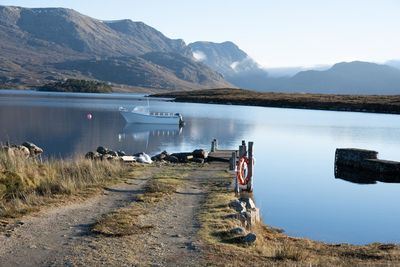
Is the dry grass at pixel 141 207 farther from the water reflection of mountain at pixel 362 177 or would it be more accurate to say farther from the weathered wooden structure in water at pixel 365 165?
the weathered wooden structure in water at pixel 365 165

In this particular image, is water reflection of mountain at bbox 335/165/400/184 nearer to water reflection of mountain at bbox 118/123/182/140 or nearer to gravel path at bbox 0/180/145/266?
gravel path at bbox 0/180/145/266

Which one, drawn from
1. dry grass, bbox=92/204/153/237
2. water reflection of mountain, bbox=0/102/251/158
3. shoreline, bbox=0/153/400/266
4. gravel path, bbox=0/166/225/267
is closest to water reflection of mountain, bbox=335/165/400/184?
water reflection of mountain, bbox=0/102/251/158

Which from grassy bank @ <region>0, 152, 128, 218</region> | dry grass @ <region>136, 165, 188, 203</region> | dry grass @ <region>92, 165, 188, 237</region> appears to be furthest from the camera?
dry grass @ <region>136, 165, 188, 203</region>

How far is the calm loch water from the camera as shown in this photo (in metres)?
21.6

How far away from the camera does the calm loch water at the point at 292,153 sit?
2164cm

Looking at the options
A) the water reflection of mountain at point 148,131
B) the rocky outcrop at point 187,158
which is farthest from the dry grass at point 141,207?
the water reflection of mountain at point 148,131

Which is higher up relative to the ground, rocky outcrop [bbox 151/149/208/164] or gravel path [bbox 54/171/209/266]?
gravel path [bbox 54/171/209/266]

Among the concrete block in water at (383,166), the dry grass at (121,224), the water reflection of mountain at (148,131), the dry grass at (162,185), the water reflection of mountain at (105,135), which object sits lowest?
the water reflection of mountain at (148,131)

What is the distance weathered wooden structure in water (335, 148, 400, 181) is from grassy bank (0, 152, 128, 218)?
62.1ft

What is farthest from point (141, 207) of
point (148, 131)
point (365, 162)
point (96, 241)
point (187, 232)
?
point (148, 131)

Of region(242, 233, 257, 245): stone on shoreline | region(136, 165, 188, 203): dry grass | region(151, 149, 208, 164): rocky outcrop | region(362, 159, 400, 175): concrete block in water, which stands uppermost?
region(242, 233, 257, 245): stone on shoreline

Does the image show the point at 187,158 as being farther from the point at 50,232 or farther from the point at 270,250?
the point at 270,250

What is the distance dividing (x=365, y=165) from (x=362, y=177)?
1.86m

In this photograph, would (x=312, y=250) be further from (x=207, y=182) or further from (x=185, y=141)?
(x=185, y=141)
